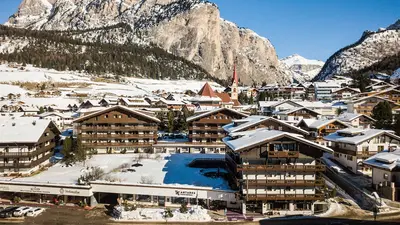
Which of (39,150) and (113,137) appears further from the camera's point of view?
(113,137)

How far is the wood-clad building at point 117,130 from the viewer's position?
→ 53.9 m

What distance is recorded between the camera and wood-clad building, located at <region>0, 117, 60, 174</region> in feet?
135

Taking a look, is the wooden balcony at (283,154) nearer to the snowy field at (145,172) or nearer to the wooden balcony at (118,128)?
the snowy field at (145,172)

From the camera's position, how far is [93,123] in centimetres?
5400

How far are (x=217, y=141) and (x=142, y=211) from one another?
2806cm

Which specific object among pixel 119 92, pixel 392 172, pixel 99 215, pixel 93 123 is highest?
pixel 119 92

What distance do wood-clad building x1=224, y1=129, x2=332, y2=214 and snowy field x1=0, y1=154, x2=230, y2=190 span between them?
3.56 m

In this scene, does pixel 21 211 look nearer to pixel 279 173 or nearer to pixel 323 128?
pixel 279 173

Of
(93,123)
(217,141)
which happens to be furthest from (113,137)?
(217,141)

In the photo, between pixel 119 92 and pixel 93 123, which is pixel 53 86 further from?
pixel 93 123

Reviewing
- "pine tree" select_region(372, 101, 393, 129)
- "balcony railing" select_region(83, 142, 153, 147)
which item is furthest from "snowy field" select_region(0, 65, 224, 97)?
"pine tree" select_region(372, 101, 393, 129)

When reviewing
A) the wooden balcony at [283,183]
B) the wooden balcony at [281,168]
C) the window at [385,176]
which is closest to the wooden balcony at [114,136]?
the wooden balcony at [281,168]

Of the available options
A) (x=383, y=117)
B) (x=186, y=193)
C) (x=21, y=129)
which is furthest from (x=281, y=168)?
(x=383, y=117)

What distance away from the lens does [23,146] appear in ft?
136
